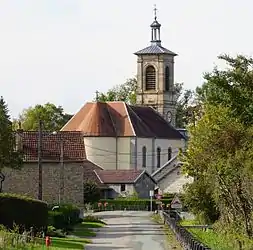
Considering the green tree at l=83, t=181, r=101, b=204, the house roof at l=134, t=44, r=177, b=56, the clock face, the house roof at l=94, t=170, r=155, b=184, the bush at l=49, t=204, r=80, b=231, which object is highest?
the house roof at l=134, t=44, r=177, b=56

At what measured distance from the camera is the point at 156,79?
14200 centimetres

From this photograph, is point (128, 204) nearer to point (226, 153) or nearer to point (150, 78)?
point (150, 78)

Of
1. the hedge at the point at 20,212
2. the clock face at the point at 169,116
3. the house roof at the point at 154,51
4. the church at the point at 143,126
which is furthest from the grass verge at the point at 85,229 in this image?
the clock face at the point at 169,116

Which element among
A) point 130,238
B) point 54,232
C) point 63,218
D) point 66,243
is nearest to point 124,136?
point 63,218

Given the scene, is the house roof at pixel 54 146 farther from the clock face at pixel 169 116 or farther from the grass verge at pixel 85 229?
the clock face at pixel 169 116

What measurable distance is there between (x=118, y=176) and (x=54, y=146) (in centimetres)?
4272

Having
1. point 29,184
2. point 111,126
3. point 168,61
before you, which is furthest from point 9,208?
point 168,61

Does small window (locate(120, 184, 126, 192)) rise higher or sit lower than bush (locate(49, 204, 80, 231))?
higher

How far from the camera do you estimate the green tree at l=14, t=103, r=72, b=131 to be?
138125mm

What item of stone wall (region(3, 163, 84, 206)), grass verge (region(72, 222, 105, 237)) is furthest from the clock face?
grass verge (region(72, 222, 105, 237))

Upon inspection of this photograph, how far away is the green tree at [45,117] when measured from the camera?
138125mm

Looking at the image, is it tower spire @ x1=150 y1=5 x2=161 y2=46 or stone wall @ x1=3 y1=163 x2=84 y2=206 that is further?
tower spire @ x1=150 y1=5 x2=161 y2=46

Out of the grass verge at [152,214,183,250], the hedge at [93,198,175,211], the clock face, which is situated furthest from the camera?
the clock face

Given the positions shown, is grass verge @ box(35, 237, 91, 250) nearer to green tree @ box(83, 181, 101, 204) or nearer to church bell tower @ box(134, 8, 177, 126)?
green tree @ box(83, 181, 101, 204)
